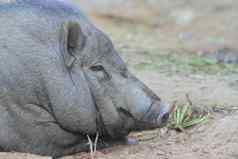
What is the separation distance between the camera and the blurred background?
256 inches

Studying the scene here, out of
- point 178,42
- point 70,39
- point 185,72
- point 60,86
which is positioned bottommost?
point 178,42

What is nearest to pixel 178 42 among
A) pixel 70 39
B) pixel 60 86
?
pixel 70 39

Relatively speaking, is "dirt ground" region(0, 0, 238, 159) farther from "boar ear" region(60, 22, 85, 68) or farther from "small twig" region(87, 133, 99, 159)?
"boar ear" region(60, 22, 85, 68)

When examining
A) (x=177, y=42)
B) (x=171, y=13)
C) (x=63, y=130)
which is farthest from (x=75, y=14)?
(x=171, y=13)

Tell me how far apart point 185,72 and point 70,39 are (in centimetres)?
288

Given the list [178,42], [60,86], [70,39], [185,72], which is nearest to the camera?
[60,86]

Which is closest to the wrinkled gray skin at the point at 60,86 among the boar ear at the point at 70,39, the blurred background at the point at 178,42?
the boar ear at the point at 70,39

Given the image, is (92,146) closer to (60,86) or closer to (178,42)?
(60,86)

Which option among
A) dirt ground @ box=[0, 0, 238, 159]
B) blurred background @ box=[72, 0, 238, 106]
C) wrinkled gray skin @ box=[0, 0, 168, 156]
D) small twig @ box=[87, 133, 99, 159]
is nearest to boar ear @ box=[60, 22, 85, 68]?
wrinkled gray skin @ box=[0, 0, 168, 156]

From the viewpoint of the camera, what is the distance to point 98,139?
4.78m

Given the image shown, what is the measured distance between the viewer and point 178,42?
32.4 ft

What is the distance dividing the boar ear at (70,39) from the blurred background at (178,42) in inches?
60.7

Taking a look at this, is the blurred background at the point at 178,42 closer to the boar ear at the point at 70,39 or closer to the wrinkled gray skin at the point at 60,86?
the wrinkled gray skin at the point at 60,86

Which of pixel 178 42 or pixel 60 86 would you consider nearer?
pixel 60 86
